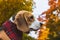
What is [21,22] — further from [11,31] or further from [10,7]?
[10,7]

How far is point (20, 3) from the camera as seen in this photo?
2885mm

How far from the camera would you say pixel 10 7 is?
2.88 metres

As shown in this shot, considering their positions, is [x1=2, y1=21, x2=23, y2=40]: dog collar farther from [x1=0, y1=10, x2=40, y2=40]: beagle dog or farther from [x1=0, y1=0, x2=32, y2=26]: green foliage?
[x1=0, y1=0, x2=32, y2=26]: green foliage

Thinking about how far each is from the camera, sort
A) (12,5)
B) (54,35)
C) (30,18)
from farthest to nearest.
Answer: (12,5) < (30,18) < (54,35)

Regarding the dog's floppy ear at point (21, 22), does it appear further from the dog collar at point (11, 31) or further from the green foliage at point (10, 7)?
the green foliage at point (10, 7)

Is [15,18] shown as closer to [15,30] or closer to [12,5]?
[15,30]

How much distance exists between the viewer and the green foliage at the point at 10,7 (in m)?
2.82

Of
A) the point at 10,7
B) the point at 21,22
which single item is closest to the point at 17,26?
the point at 21,22

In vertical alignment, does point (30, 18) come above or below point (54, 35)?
above

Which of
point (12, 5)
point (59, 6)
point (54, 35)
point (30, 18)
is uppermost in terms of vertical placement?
point (12, 5)

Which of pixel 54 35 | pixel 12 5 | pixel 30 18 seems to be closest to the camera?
pixel 54 35

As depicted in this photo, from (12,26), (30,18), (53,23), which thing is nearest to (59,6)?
(53,23)

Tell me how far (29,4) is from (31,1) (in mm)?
48

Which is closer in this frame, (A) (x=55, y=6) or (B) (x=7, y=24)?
(A) (x=55, y=6)
